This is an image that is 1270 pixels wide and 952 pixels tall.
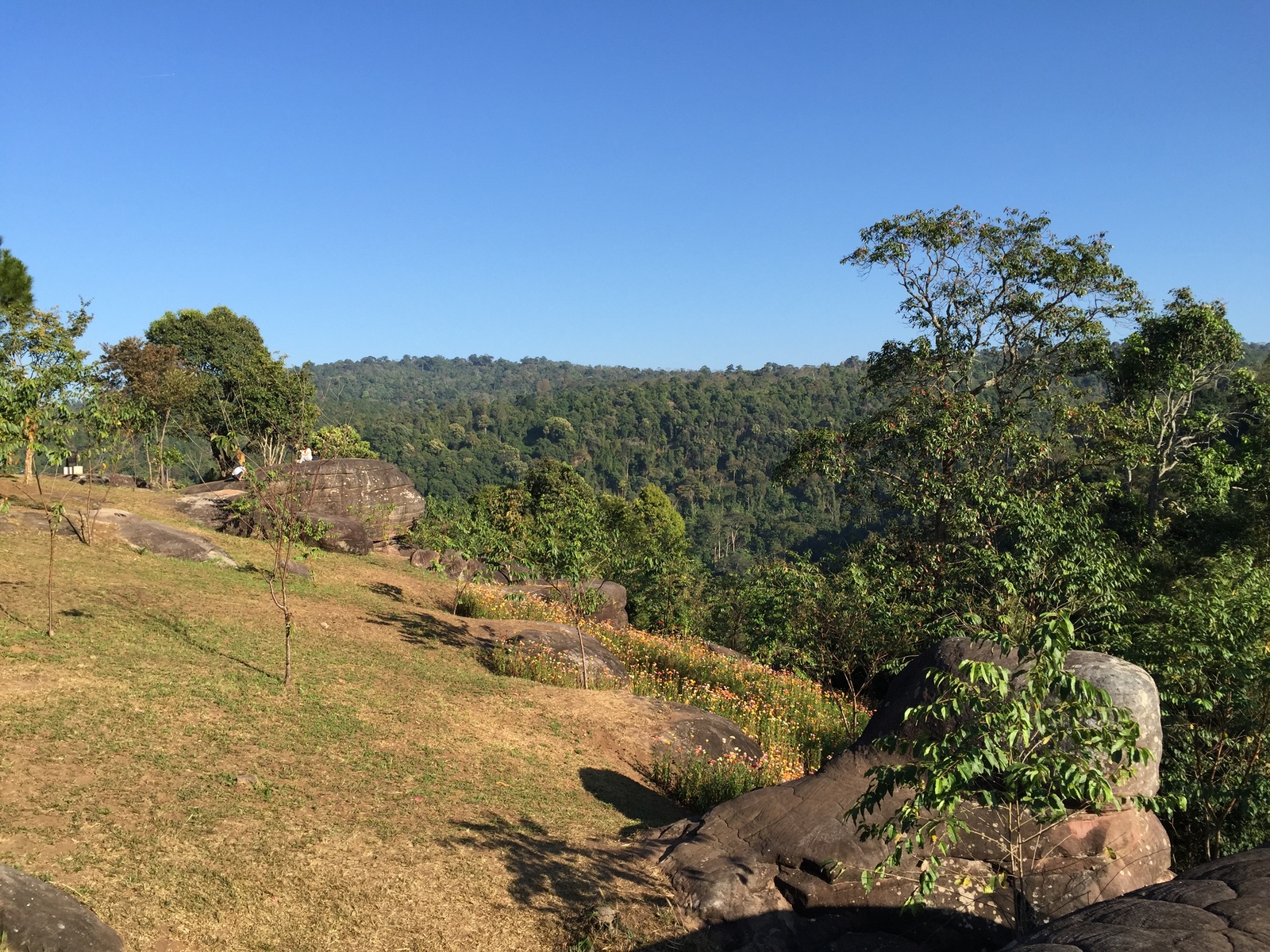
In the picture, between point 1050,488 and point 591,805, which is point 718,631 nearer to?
point 1050,488

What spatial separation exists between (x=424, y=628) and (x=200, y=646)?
5.07m

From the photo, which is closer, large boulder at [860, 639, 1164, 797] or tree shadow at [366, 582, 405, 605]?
large boulder at [860, 639, 1164, 797]

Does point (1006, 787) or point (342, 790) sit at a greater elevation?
point (1006, 787)

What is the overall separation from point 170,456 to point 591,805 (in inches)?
1299

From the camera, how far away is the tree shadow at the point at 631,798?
33.2 ft

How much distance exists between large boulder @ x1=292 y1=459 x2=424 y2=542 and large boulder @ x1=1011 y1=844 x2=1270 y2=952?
27988mm

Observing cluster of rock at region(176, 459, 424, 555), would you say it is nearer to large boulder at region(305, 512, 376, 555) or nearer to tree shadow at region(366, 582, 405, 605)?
large boulder at region(305, 512, 376, 555)

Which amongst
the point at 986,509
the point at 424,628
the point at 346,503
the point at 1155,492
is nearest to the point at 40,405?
the point at 424,628

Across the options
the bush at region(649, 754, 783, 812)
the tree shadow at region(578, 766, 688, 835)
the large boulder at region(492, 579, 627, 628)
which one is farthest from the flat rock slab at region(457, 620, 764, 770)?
the large boulder at region(492, 579, 627, 628)

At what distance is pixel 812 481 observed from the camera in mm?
103875

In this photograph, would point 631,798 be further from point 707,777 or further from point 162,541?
point 162,541

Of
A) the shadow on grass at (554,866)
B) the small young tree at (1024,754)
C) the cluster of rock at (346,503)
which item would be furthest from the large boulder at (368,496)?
the small young tree at (1024,754)

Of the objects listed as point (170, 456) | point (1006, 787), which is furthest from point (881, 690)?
point (170, 456)

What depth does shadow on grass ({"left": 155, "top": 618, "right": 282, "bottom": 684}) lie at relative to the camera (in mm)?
12227
